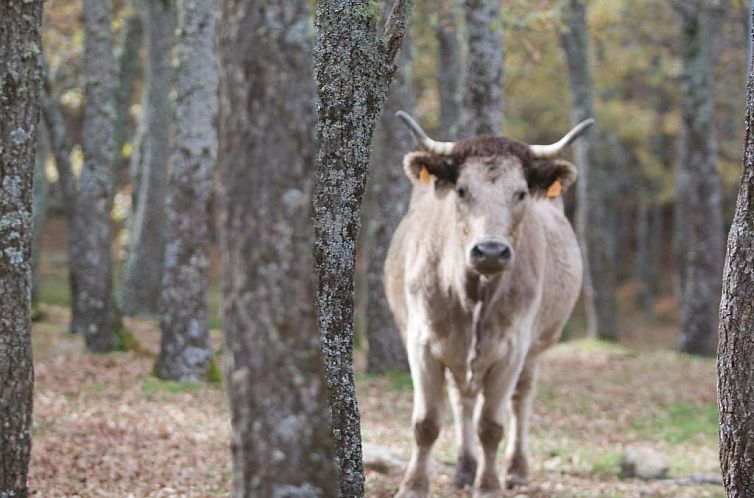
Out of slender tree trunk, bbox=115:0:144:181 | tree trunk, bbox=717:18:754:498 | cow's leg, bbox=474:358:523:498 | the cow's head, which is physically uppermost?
slender tree trunk, bbox=115:0:144:181

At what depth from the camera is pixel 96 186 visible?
15047 mm

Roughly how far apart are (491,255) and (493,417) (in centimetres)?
175

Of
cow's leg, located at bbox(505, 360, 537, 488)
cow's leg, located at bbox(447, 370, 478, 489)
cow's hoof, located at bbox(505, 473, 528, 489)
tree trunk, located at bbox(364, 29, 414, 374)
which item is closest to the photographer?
cow's leg, located at bbox(447, 370, 478, 489)

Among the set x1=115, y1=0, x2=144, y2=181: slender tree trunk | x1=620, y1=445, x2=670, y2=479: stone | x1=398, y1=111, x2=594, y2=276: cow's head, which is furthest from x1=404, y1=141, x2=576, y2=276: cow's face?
x1=115, y1=0, x2=144, y2=181: slender tree trunk

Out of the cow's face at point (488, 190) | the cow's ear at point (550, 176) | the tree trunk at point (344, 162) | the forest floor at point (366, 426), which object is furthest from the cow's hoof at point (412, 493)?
the cow's ear at point (550, 176)

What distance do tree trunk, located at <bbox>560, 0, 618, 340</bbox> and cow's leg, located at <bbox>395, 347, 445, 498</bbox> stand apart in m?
13.7

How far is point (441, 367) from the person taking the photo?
8.59m

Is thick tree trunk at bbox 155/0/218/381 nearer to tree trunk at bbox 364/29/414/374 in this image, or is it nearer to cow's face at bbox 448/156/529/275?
tree trunk at bbox 364/29/414/374

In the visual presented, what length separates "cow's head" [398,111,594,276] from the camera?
759 cm

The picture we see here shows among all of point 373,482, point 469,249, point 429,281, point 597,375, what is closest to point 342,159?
point 469,249

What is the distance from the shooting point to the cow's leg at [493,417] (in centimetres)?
844

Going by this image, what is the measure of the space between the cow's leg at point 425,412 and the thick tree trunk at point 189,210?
539 cm

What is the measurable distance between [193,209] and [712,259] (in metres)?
11.6

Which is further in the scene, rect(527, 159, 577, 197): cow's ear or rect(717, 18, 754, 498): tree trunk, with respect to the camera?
rect(527, 159, 577, 197): cow's ear
